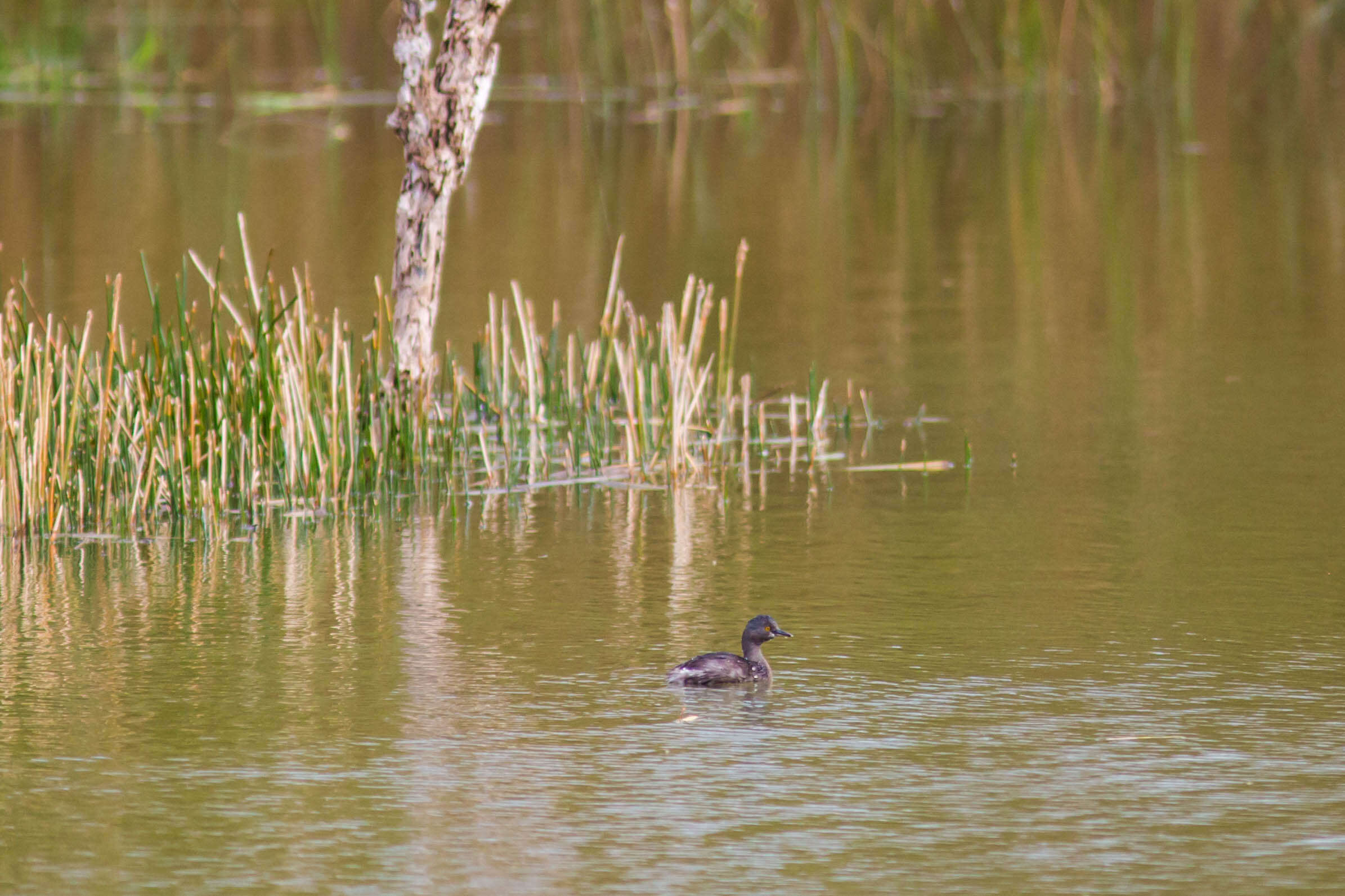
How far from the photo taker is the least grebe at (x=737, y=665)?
286 inches

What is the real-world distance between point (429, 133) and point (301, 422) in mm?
1927

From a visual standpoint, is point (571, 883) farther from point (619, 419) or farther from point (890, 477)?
point (619, 419)

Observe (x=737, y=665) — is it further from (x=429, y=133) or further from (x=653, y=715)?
(x=429, y=133)

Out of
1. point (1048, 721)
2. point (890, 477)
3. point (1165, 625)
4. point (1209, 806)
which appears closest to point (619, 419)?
point (890, 477)

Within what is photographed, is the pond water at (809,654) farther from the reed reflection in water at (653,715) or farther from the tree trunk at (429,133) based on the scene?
the tree trunk at (429,133)

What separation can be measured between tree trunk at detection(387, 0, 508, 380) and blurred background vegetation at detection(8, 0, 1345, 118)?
48.4 feet

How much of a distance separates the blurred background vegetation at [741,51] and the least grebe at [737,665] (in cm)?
1908

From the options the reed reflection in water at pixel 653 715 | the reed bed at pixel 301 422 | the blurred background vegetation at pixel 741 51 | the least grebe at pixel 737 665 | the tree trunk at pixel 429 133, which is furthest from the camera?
the blurred background vegetation at pixel 741 51

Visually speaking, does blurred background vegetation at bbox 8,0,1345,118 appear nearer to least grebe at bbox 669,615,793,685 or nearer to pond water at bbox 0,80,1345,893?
pond water at bbox 0,80,1345,893

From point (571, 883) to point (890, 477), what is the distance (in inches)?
218

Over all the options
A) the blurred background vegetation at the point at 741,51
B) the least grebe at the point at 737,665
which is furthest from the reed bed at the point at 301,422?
the blurred background vegetation at the point at 741,51

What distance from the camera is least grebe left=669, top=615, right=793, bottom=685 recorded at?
7.27 m

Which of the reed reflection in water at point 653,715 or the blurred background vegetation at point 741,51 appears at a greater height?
the blurred background vegetation at point 741,51

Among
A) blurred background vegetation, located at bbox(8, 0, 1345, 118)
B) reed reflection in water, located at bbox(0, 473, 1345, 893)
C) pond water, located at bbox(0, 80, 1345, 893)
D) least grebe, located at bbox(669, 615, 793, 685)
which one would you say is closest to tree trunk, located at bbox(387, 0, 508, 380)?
pond water, located at bbox(0, 80, 1345, 893)
